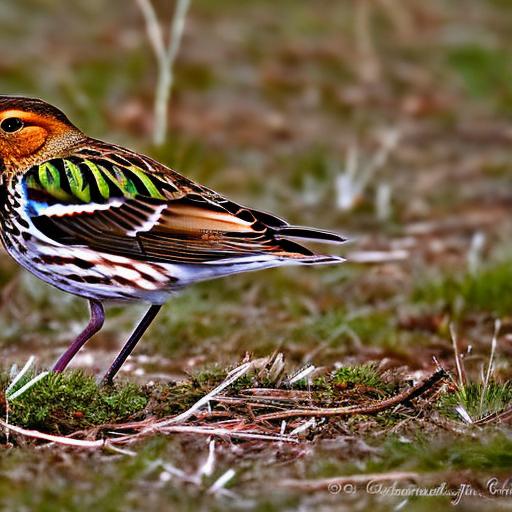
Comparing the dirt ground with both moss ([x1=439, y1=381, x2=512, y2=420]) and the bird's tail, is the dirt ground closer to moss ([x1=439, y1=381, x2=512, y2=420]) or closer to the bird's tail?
moss ([x1=439, y1=381, x2=512, y2=420])

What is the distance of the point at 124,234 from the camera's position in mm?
5316

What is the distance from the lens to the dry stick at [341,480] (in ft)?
13.4

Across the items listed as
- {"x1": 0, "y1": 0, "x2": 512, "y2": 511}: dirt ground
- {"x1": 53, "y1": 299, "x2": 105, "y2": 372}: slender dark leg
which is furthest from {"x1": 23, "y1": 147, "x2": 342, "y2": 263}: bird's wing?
{"x1": 0, "y1": 0, "x2": 512, "y2": 511}: dirt ground

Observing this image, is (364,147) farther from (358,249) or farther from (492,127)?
(358,249)

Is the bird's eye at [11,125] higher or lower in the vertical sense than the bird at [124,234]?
higher

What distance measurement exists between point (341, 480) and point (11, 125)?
258 centimetres

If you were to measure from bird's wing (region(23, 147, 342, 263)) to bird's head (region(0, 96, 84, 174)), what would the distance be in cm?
15

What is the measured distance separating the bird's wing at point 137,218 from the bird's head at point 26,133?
15cm

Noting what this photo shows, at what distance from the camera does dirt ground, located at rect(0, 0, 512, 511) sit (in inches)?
168

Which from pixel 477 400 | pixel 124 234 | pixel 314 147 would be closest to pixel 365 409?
pixel 477 400

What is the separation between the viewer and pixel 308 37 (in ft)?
43.9

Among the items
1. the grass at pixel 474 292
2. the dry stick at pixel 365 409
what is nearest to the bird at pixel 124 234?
the dry stick at pixel 365 409

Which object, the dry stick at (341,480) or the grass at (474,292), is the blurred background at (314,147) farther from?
the dry stick at (341,480)

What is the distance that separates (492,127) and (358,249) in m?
3.60
